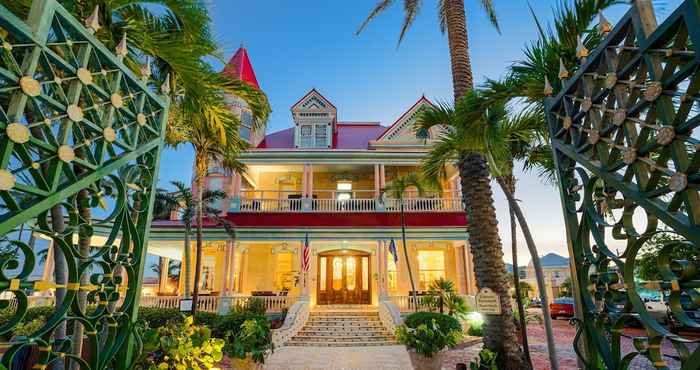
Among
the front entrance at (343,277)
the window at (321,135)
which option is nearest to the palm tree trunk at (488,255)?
the front entrance at (343,277)

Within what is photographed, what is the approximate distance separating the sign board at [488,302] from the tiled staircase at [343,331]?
629 centimetres

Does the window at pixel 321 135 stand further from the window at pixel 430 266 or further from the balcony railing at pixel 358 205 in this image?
the window at pixel 430 266

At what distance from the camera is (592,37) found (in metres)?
3.40

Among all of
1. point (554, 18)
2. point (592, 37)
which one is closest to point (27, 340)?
point (554, 18)

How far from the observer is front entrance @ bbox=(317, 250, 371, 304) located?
1581 centimetres

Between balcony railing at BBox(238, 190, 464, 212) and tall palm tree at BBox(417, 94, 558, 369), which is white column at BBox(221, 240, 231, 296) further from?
tall palm tree at BBox(417, 94, 558, 369)

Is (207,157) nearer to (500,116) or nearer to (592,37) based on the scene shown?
(500,116)

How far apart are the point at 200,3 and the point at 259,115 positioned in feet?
6.12

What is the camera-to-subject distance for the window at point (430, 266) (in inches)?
647

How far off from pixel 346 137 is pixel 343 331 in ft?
37.2

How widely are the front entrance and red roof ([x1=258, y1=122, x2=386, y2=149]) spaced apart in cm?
606

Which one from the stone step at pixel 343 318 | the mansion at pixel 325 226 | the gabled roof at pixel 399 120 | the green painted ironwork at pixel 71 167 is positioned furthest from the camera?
the gabled roof at pixel 399 120

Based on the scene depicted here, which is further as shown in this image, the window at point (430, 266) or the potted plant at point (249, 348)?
the window at point (430, 266)

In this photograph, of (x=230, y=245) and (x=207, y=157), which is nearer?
(x=207, y=157)
